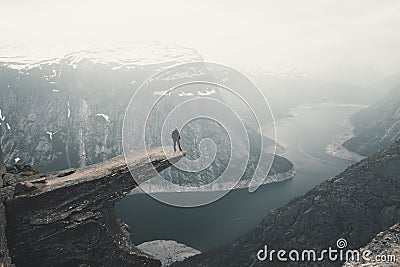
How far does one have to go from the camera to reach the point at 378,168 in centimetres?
18275

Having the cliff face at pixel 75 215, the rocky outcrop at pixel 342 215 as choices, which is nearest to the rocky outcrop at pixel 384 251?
the cliff face at pixel 75 215

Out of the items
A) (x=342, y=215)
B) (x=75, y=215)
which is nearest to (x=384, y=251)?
(x=75, y=215)

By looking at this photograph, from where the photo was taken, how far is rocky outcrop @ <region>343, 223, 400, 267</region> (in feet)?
92.1

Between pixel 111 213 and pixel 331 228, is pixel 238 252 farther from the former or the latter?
pixel 111 213

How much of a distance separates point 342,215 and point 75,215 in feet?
537

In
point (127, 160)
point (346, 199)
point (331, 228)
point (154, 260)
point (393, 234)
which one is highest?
point (127, 160)

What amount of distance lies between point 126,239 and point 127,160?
9.86 meters

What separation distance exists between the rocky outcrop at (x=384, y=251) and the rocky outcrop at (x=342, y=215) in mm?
135998

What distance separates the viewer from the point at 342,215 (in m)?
178

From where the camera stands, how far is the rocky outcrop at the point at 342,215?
555ft

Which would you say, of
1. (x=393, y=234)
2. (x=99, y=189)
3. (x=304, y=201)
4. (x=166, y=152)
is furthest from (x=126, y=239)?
(x=304, y=201)

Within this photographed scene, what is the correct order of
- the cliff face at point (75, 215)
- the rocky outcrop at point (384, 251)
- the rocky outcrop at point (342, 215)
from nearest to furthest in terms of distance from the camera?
the rocky outcrop at point (384, 251) < the cliff face at point (75, 215) < the rocky outcrop at point (342, 215)

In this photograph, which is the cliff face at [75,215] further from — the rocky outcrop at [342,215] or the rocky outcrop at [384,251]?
the rocky outcrop at [342,215]

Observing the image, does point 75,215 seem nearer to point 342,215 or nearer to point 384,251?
Answer: point 384,251
